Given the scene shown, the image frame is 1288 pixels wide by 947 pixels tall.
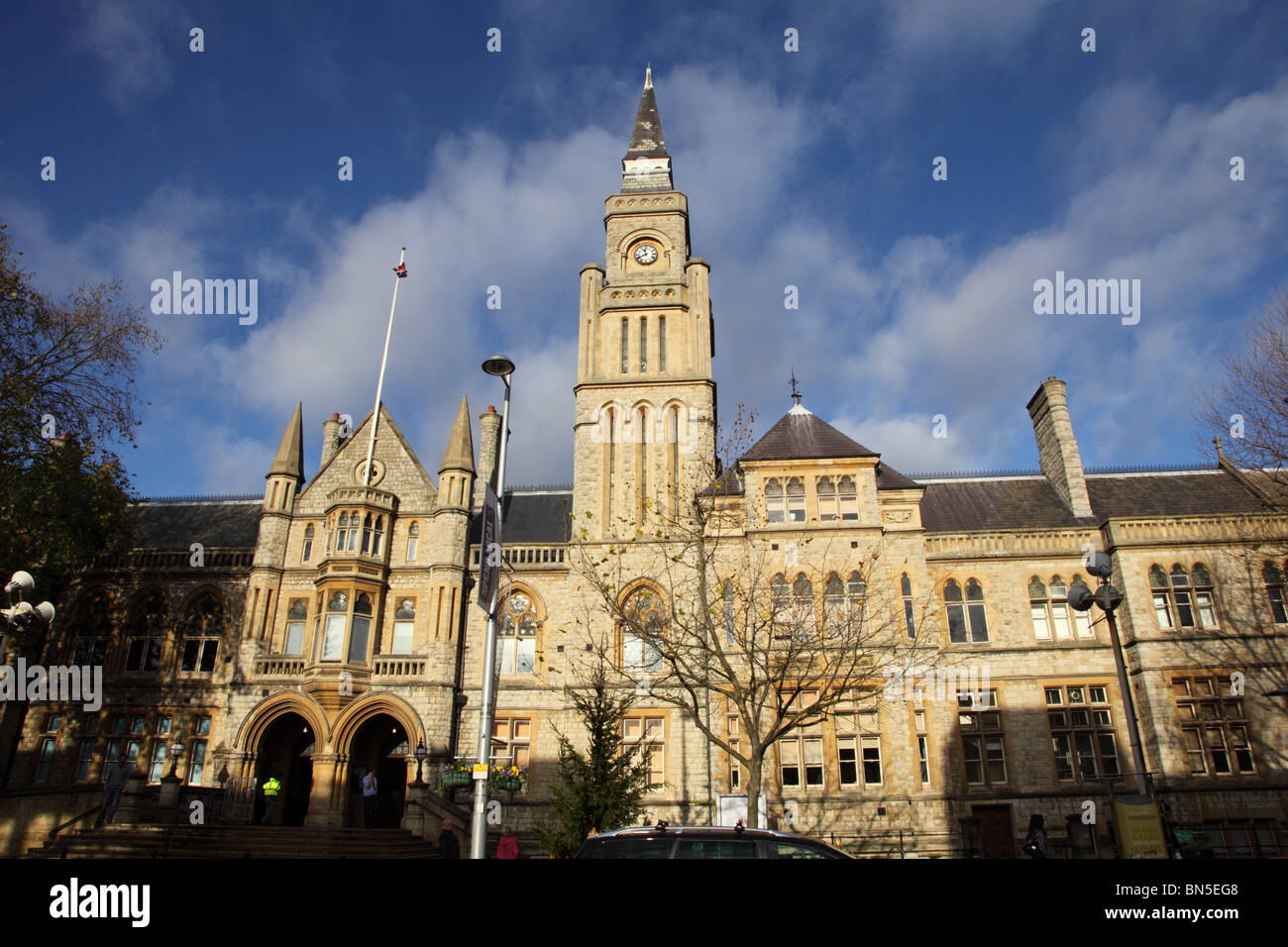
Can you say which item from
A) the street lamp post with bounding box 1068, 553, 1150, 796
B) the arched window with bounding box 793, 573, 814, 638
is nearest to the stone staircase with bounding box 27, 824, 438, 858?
the arched window with bounding box 793, 573, 814, 638

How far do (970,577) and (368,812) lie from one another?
879 inches

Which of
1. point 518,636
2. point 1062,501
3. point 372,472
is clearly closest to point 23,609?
point 372,472

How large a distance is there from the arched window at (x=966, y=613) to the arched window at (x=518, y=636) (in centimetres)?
1520

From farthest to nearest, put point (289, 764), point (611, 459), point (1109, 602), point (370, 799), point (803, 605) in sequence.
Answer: point (611, 459)
point (289, 764)
point (370, 799)
point (803, 605)
point (1109, 602)

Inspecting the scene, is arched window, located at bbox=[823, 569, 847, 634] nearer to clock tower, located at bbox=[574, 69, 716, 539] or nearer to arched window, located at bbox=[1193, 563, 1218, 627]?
clock tower, located at bbox=[574, 69, 716, 539]

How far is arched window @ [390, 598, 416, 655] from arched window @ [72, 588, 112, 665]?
37.2 feet

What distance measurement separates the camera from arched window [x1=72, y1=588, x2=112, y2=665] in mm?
29281

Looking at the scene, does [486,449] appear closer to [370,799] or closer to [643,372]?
[643,372]

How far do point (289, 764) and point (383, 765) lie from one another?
11.3 feet

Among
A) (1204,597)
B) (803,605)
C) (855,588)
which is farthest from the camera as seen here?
(1204,597)

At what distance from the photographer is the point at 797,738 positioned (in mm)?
25391

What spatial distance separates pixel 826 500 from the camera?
2777cm

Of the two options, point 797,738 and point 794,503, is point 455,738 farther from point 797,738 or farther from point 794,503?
point 794,503
